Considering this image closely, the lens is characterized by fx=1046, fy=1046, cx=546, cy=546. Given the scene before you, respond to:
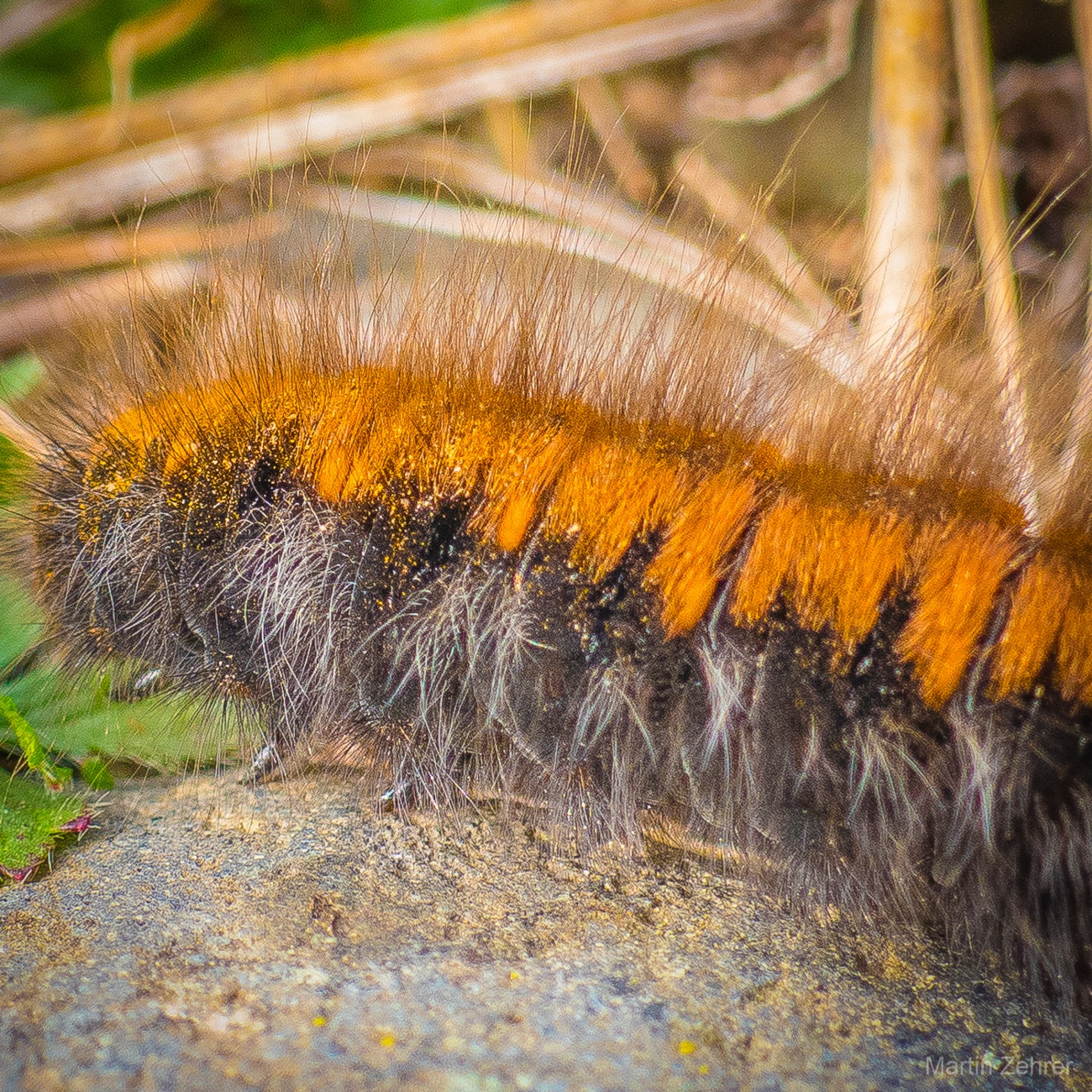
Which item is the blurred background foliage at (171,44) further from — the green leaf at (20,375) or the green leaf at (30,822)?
the green leaf at (30,822)

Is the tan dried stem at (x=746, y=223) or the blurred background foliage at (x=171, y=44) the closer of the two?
the tan dried stem at (x=746, y=223)

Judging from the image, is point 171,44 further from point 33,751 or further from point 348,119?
point 33,751

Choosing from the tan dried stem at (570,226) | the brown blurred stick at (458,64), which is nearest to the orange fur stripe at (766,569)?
the tan dried stem at (570,226)

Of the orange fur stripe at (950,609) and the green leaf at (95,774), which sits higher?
the orange fur stripe at (950,609)

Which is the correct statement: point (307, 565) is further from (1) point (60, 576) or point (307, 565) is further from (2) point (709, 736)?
(2) point (709, 736)

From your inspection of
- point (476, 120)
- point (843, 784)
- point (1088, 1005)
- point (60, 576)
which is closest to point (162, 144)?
point (476, 120)

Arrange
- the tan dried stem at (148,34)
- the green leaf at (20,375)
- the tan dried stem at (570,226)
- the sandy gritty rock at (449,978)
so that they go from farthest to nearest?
the tan dried stem at (148,34) → the green leaf at (20,375) → the tan dried stem at (570,226) → the sandy gritty rock at (449,978)
